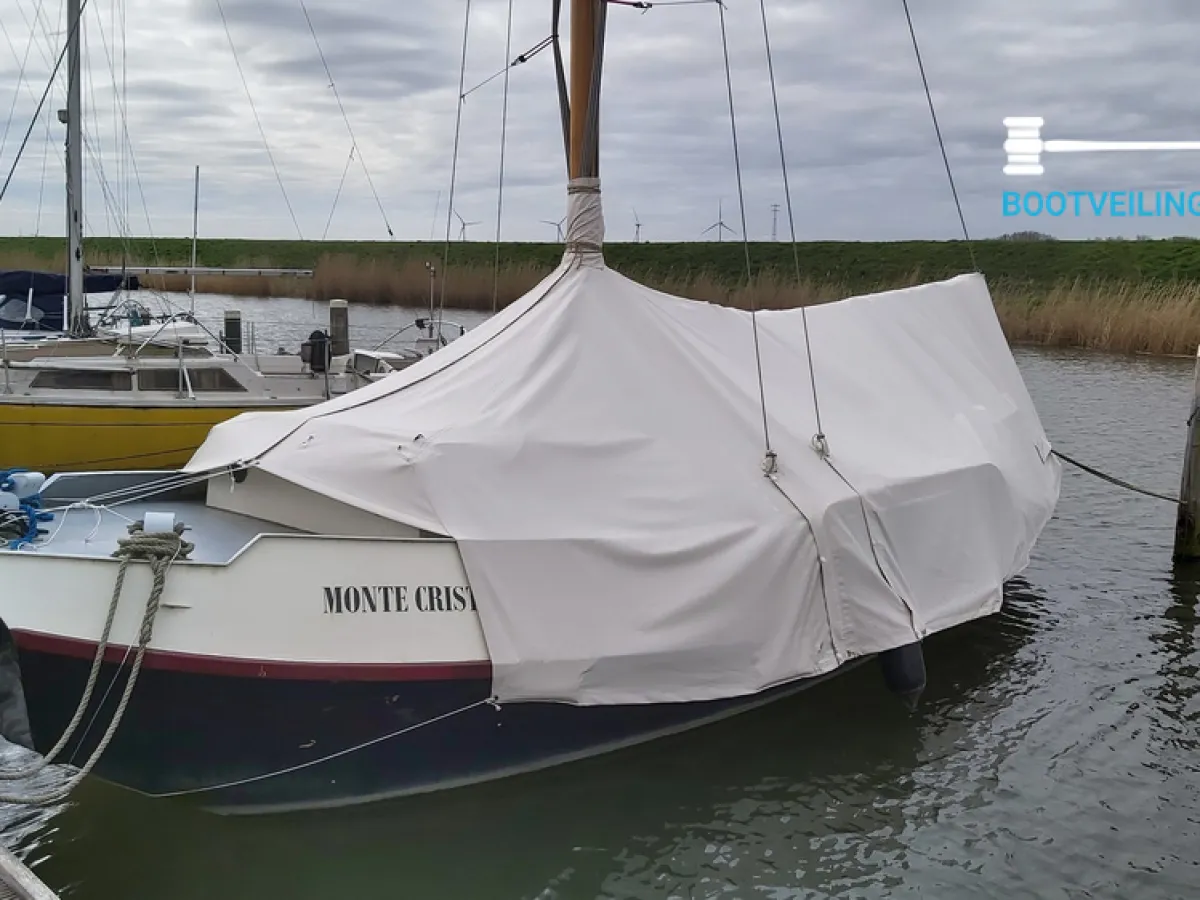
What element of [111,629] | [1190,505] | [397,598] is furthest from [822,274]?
[111,629]

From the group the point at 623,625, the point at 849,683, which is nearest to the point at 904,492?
the point at 849,683

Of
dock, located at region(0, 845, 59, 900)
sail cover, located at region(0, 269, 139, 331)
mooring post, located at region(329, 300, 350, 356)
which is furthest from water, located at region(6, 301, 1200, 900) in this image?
sail cover, located at region(0, 269, 139, 331)

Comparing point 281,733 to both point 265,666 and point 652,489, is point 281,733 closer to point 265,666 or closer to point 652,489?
point 265,666

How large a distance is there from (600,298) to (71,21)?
41.2 ft

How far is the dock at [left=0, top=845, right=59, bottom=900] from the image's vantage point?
14.1 feet

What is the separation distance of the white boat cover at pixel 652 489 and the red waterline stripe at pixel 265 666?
0.90 ft

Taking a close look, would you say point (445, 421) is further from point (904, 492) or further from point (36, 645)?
point (904, 492)

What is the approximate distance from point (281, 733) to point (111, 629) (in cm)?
103

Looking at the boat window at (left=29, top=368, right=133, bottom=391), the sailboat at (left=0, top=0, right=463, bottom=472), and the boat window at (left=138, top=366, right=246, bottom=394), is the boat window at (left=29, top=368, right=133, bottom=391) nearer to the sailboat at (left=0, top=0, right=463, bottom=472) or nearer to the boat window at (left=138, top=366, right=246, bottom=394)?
the sailboat at (left=0, top=0, right=463, bottom=472)

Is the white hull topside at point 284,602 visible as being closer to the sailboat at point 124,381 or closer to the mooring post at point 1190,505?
the sailboat at point 124,381

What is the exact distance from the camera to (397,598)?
5.97 metres

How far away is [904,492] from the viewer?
7.44 meters

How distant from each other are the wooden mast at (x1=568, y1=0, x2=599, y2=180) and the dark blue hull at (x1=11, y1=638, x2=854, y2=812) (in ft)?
12.2

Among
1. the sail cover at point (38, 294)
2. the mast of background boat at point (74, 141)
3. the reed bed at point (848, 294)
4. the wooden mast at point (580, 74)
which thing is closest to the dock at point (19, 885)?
the wooden mast at point (580, 74)
